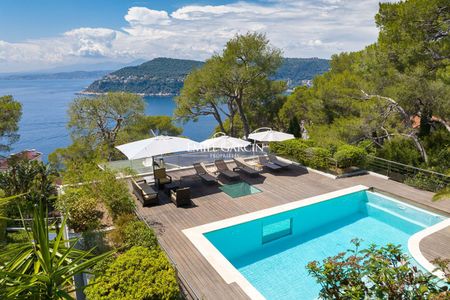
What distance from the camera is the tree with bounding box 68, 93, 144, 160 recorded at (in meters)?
26.9

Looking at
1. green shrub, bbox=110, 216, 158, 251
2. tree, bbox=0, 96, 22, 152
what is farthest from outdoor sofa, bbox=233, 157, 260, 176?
tree, bbox=0, 96, 22, 152

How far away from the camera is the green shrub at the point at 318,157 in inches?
559

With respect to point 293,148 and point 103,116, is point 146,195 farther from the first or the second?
point 103,116

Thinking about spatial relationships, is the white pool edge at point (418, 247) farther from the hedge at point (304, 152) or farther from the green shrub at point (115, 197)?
the green shrub at point (115, 197)

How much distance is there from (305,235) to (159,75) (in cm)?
11955

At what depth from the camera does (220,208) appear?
34.6 feet

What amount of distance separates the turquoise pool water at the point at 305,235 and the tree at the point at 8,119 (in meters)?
16.3

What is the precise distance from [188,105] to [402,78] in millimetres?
19561

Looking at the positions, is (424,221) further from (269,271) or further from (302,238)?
(269,271)

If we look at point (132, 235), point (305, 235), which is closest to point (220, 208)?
point (305, 235)

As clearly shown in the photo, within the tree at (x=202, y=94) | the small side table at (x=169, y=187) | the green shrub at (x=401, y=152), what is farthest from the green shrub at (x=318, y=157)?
the tree at (x=202, y=94)

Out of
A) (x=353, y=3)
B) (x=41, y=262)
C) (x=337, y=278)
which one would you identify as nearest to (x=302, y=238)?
(x=337, y=278)

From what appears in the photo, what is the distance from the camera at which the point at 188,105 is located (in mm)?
29797

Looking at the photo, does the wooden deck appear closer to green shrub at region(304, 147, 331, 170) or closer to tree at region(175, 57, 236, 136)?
green shrub at region(304, 147, 331, 170)
